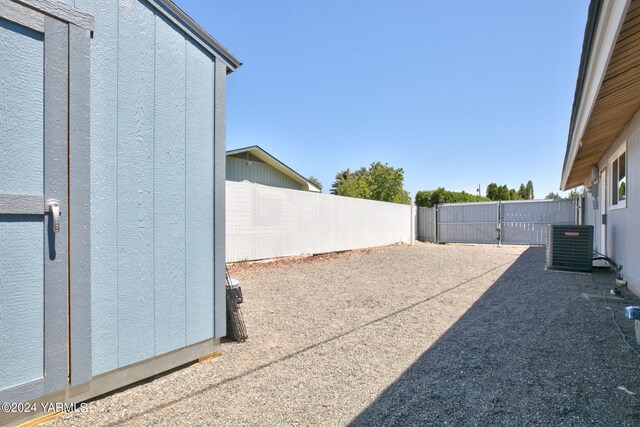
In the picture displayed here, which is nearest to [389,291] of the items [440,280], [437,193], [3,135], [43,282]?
[440,280]

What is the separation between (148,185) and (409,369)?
101 inches

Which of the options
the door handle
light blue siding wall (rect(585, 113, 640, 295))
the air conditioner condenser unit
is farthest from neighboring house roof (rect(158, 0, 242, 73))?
the air conditioner condenser unit

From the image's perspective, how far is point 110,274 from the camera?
216 centimetres

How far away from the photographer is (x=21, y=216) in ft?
5.85

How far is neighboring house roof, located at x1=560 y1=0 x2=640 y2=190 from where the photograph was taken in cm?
203

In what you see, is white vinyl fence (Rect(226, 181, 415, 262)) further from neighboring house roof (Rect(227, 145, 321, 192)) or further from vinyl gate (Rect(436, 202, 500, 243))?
vinyl gate (Rect(436, 202, 500, 243))

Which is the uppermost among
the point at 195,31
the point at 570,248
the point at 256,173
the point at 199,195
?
the point at 256,173

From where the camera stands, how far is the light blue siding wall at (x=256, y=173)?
12.6 meters

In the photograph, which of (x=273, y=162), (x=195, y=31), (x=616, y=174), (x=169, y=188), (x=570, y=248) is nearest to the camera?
(x=169, y=188)

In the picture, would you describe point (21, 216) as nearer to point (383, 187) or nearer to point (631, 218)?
point (631, 218)

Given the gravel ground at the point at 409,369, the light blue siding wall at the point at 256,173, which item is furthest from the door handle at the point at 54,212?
the light blue siding wall at the point at 256,173

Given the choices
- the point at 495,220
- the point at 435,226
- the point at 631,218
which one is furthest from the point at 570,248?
the point at 435,226

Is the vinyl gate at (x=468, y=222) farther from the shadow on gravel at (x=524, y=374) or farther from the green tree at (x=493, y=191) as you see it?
the green tree at (x=493, y=191)

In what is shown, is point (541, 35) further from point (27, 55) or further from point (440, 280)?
point (27, 55)
